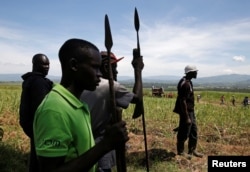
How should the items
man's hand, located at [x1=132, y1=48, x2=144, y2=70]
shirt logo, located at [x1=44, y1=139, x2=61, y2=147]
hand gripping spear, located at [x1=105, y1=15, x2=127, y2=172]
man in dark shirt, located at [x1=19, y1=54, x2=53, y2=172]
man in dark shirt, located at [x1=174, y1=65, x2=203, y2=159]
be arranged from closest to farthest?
shirt logo, located at [x1=44, y1=139, x2=61, y2=147] < hand gripping spear, located at [x1=105, y1=15, x2=127, y2=172] < man's hand, located at [x1=132, y1=48, x2=144, y2=70] < man in dark shirt, located at [x1=19, y1=54, x2=53, y2=172] < man in dark shirt, located at [x1=174, y1=65, x2=203, y2=159]

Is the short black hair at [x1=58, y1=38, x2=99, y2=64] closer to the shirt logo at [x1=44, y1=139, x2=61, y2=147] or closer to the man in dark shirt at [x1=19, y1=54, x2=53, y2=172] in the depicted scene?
the shirt logo at [x1=44, y1=139, x2=61, y2=147]

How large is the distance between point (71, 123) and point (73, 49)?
1.28ft

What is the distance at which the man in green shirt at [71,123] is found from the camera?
153 cm

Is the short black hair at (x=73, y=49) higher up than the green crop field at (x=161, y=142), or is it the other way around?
the short black hair at (x=73, y=49)

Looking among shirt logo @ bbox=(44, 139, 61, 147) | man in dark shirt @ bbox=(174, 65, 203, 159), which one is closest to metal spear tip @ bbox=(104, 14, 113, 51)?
shirt logo @ bbox=(44, 139, 61, 147)

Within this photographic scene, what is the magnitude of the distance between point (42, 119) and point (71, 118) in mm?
140

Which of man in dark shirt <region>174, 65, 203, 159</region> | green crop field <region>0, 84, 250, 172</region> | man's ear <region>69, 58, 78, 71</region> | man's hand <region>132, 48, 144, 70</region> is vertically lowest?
green crop field <region>0, 84, 250, 172</region>

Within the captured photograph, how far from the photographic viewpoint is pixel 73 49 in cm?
174

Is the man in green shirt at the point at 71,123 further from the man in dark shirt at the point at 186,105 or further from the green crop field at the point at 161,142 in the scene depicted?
the man in dark shirt at the point at 186,105

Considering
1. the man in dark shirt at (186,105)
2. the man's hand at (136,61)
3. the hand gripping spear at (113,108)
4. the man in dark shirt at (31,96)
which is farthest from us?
the man in dark shirt at (186,105)

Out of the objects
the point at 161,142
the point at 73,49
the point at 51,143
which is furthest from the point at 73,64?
the point at 161,142

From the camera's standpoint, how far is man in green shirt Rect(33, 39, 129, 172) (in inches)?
60.1

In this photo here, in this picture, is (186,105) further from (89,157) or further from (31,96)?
(89,157)

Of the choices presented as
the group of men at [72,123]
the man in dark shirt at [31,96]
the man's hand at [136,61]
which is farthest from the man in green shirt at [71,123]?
the man in dark shirt at [31,96]
